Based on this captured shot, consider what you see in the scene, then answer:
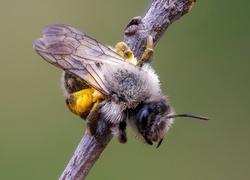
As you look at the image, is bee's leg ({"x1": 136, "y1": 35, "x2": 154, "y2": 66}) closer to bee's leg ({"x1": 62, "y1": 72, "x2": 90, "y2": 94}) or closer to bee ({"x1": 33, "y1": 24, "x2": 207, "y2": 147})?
bee ({"x1": 33, "y1": 24, "x2": 207, "y2": 147})

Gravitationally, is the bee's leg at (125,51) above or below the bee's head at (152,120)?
above

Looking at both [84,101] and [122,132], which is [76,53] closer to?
[84,101]

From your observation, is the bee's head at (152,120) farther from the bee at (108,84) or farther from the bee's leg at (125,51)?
the bee's leg at (125,51)

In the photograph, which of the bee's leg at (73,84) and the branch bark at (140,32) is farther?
the bee's leg at (73,84)

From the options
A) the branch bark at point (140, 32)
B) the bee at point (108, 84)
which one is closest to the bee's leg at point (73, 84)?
the bee at point (108, 84)
